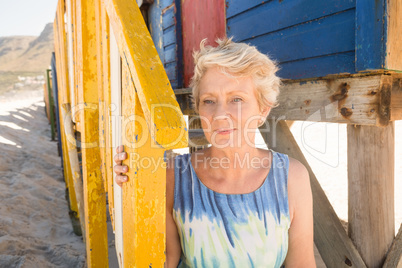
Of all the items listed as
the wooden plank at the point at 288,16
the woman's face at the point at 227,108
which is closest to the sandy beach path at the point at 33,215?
the woman's face at the point at 227,108

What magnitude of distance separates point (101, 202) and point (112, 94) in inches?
32.7

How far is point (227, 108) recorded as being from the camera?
136 cm

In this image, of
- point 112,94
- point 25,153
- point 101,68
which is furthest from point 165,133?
point 25,153

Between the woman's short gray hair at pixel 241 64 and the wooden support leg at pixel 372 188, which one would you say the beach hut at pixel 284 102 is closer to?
the wooden support leg at pixel 372 188

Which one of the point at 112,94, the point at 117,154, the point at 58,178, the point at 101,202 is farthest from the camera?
the point at 58,178

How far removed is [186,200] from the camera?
1.38 metres

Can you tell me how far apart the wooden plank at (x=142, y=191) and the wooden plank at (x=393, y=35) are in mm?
1357

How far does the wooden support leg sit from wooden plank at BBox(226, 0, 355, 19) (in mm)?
765

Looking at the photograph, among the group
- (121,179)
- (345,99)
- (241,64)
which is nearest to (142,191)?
(121,179)

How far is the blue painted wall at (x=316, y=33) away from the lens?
64.7 inches

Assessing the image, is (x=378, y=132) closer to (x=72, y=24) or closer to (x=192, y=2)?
(x=72, y=24)

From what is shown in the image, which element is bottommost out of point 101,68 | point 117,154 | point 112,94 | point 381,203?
point 381,203

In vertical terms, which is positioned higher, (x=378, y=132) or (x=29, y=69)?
(x=29, y=69)

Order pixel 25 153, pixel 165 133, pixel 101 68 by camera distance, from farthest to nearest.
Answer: pixel 25 153 < pixel 101 68 < pixel 165 133
